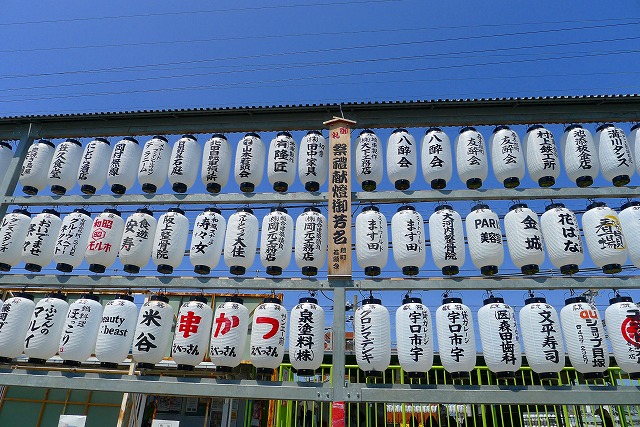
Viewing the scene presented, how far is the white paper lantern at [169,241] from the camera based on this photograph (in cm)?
743

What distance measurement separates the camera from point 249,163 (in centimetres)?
802

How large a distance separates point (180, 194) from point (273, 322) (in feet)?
10.4

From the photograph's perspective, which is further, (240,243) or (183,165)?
(183,165)

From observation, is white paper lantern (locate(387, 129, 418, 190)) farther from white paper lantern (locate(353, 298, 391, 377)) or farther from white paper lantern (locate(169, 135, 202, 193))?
white paper lantern (locate(169, 135, 202, 193))

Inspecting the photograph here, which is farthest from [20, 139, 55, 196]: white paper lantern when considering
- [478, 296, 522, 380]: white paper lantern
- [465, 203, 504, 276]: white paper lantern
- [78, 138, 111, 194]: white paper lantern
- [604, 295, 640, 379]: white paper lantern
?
[604, 295, 640, 379]: white paper lantern

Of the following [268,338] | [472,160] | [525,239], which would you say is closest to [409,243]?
[525,239]

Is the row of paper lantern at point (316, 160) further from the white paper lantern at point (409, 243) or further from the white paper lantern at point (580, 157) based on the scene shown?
the white paper lantern at point (409, 243)

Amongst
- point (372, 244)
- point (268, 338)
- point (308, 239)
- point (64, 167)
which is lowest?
point (268, 338)

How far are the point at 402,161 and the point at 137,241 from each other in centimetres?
501

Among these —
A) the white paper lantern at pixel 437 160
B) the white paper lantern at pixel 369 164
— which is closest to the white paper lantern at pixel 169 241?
the white paper lantern at pixel 369 164

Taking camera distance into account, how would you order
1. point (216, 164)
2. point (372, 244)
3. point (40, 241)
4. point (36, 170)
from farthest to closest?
1. point (36, 170)
2. point (216, 164)
3. point (40, 241)
4. point (372, 244)

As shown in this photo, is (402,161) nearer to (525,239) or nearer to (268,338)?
(525,239)

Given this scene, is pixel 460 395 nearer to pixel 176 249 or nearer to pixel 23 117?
pixel 176 249

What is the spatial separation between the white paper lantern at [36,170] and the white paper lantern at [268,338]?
218 inches
